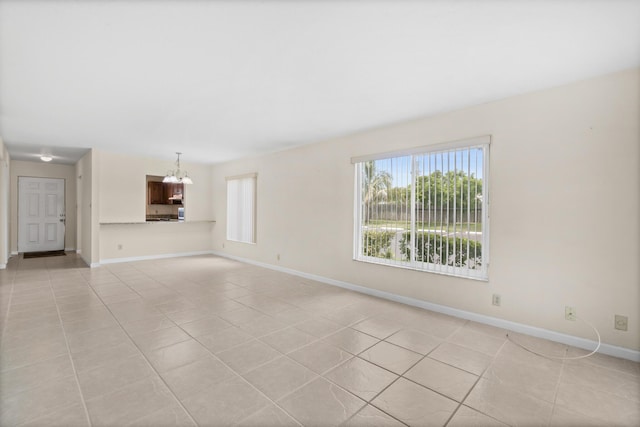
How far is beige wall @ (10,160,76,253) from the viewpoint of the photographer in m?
7.30

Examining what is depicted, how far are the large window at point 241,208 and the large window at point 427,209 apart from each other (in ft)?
9.51

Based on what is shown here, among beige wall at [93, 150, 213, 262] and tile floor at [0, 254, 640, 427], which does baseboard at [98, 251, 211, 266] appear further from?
tile floor at [0, 254, 640, 427]

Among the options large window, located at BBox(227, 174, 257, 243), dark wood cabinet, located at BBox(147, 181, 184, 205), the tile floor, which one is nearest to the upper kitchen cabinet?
dark wood cabinet, located at BBox(147, 181, 184, 205)

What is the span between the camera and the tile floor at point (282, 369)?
1833mm

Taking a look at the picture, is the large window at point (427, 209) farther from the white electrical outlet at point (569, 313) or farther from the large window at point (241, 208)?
the large window at point (241, 208)

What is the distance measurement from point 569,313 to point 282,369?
2665mm

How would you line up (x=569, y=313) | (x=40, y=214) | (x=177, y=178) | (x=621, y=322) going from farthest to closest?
(x=40, y=214) < (x=177, y=178) < (x=569, y=313) < (x=621, y=322)

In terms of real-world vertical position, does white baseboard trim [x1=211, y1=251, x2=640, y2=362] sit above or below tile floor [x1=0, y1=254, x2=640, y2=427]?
above

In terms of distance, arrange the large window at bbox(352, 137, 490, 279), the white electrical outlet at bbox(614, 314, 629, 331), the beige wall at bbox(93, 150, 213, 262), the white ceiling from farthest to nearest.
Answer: the beige wall at bbox(93, 150, 213, 262) → the large window at bbox(352, 137, 490, 279) → the white electrical outlet at bbox(614, 314, 629, 331) → the white ceiling

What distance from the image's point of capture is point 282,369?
2336mm

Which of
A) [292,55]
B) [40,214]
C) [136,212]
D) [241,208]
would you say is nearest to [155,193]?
[136,212]

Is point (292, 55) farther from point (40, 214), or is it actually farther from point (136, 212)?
point (40, 214)

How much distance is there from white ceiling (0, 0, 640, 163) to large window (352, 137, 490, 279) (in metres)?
0.59

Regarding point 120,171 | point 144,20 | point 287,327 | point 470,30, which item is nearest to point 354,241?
point 287,327
